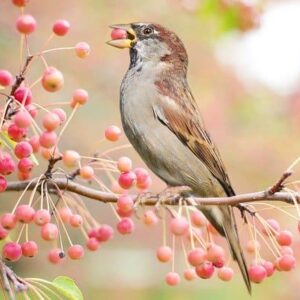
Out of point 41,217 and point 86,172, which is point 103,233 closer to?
point 86,172

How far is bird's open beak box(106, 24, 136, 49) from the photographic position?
3530mm

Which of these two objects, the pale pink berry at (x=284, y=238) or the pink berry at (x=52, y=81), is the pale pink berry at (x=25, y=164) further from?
the pale pink berry at (x=284, y=238)

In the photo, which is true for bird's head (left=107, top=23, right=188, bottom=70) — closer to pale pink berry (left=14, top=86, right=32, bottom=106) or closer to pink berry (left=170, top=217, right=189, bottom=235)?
pale pink berry (left=14, top=86, right=32, bottom=106)

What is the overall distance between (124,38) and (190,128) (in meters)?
0.51

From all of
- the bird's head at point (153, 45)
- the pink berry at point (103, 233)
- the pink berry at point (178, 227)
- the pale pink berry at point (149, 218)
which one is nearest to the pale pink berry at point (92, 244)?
the pink berry at point (103, 233)

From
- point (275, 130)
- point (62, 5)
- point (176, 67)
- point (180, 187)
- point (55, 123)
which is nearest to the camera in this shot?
point (55, 123)

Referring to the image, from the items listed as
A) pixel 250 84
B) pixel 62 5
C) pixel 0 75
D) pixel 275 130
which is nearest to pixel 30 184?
pixel 0 75

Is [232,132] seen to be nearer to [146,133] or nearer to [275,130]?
[275,130]

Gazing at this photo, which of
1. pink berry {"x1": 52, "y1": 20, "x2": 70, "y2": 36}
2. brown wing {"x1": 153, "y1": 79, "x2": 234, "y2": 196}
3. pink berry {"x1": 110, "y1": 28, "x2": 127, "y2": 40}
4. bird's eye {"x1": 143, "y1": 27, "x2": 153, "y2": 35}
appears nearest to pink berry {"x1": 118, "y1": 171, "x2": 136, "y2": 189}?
pink berry {"x1": 52, "y1": 20, "x2": 70, "y2": 36}

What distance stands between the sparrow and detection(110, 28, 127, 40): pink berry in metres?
0.02

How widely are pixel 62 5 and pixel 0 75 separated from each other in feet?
12.1

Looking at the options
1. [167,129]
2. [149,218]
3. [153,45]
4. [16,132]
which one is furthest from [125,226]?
[153,45]

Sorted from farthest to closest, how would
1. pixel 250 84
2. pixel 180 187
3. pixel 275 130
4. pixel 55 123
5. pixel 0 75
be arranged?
pixel 250 84, pixel 275 130, pixel 180 187, pixel 0 75, pixel 55 123

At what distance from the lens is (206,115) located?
7164 millimetres
